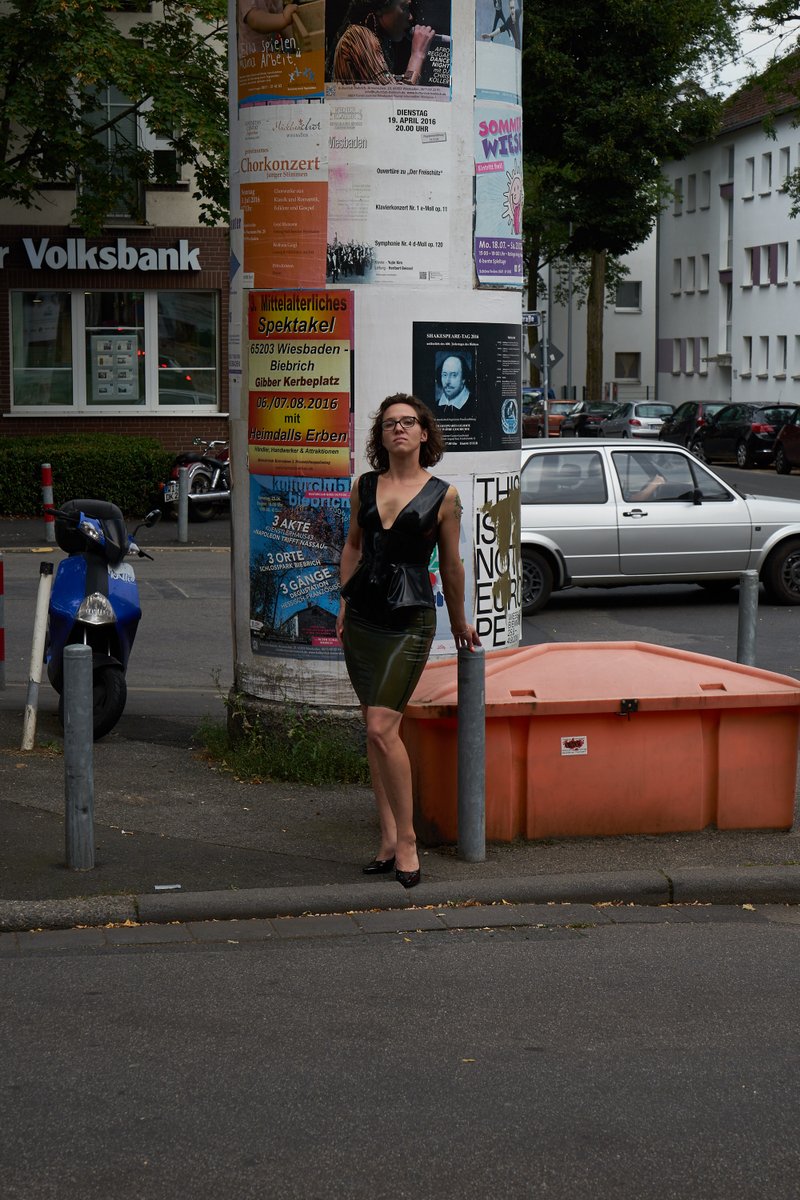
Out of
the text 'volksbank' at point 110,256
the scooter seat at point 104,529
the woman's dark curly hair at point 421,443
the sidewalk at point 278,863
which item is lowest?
the sidewalk at point 278,863

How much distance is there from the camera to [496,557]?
28.4 ft

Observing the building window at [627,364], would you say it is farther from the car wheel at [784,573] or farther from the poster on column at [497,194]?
the poster on column at [497,194]

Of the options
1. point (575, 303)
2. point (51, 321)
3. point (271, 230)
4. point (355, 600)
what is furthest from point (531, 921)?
point (575, 303)

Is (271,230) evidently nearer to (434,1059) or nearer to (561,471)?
(434,1059)

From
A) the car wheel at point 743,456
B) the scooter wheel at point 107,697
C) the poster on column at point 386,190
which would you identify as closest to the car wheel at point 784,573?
the scooter wheel at point 107,697

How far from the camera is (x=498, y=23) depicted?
332 inches

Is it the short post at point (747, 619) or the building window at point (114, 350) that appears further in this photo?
the building window at point (114, 350)

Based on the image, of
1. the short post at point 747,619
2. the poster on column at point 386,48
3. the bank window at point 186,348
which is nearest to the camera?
the poster on column at point 386,48

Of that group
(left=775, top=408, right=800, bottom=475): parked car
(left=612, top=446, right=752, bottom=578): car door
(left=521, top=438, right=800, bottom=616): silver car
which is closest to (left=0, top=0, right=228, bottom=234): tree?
(left=521, top=438, right=800, bottom=616): silver car

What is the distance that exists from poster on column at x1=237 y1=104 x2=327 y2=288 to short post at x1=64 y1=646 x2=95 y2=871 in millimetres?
2561

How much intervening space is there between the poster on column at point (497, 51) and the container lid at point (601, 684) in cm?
279

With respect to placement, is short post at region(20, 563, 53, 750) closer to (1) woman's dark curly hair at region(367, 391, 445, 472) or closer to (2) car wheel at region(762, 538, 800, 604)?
(1) woman's dark curly hair at region(367, 391, 445, 472)

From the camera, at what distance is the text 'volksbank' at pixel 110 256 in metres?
29.4

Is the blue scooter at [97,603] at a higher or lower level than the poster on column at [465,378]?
lower
